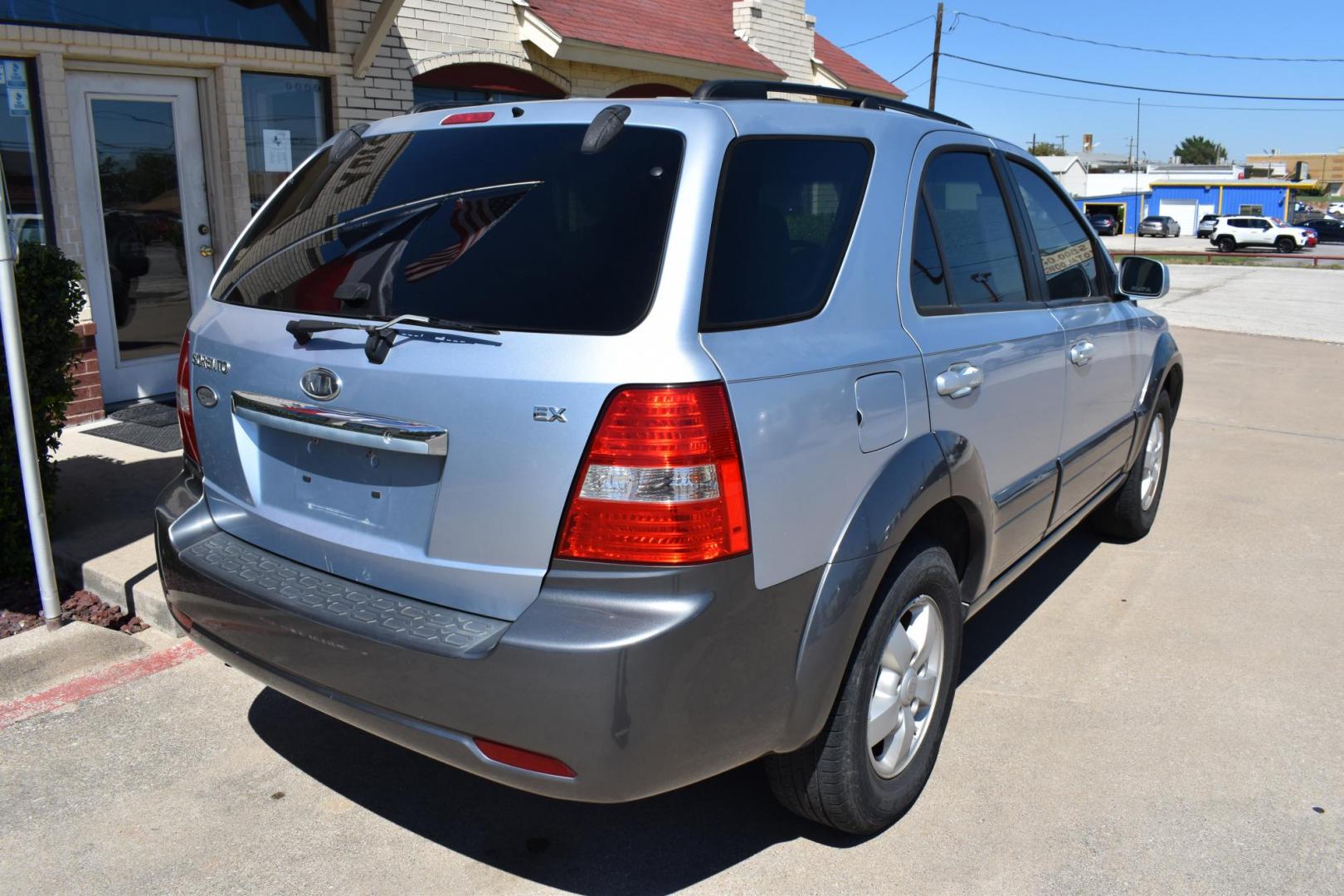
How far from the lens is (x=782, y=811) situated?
3.24 meters

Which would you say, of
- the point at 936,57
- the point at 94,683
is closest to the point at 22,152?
the point at 94,683

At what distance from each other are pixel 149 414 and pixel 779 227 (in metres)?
6.14

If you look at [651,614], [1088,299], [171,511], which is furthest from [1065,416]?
[171,511]

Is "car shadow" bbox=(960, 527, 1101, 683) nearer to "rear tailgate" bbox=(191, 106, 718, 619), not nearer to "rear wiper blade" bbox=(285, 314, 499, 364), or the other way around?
"rear tailgate" bbox=(191, 106, 718, 619)

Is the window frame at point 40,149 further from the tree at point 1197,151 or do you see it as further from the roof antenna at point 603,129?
the tree at point 1197,151

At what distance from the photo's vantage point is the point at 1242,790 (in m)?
3.38

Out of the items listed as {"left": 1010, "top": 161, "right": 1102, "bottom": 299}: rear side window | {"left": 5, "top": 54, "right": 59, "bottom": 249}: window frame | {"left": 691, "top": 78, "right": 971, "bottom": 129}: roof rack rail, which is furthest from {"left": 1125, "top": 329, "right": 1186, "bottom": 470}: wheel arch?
{"left": 5, "top": 54, "right": 59, "bottom": 249}: window frame

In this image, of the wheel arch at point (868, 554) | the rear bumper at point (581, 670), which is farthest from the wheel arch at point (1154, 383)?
the rear bumper at point (581, 670)

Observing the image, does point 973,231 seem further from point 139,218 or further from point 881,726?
point 139,218

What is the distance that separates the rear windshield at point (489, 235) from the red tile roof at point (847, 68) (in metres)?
13.2

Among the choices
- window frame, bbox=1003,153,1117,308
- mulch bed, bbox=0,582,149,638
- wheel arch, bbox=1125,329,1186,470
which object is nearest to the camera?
window frame, bbox=1003,153,1117,308

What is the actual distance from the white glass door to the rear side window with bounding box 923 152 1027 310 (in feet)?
20.5

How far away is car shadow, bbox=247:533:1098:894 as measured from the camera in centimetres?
298

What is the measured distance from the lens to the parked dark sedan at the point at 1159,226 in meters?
66.2
